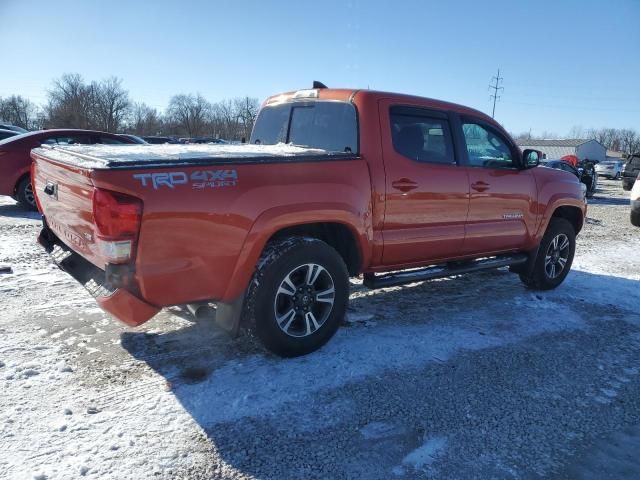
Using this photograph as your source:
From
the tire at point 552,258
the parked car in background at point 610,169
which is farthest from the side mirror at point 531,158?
the parked car in background at point 610,169

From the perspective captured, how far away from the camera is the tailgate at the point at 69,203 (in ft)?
9.94

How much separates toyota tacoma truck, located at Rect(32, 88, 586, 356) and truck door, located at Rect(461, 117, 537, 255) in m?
0.02

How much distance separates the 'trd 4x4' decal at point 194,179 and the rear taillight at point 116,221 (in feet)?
0.44

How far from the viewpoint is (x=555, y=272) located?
19.8 feet

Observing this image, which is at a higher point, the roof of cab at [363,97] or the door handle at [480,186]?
the roof of cab at [363,97]

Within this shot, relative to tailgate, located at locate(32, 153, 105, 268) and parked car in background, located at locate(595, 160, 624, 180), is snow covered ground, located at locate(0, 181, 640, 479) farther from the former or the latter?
parked car in background, located at locate(595, 160, 624, 180)

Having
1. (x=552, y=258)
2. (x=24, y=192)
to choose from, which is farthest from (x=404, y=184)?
(x=24, y=192)


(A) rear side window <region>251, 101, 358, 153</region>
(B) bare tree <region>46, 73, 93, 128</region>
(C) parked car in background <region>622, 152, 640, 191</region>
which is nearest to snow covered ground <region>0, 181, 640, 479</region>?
(A) rear side window <region>251, 101, 358, 153</region>

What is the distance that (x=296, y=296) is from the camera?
12.2 ft

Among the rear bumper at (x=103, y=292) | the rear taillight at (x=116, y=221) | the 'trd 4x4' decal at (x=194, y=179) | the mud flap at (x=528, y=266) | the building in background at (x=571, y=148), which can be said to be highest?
the building in background at (x=571, y=148)

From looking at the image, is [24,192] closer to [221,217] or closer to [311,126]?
[311,126]

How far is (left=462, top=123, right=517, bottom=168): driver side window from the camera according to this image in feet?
16.1

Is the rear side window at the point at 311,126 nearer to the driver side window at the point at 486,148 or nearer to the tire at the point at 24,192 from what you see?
the driver side window at the point at 486,148

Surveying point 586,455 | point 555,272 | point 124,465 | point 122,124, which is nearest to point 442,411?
point 586,455
